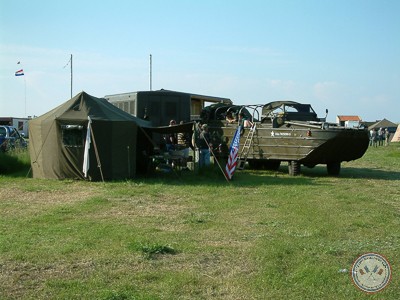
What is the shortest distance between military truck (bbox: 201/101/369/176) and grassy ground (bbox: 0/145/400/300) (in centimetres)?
280

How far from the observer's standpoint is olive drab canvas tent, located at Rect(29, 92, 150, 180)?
14.4 meters

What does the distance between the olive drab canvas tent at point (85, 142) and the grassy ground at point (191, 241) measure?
4.98 feet

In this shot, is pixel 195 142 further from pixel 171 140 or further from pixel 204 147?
pixel 171 140

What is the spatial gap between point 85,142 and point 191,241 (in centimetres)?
799

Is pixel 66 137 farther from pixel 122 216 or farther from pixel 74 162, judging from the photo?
pixel 122 216

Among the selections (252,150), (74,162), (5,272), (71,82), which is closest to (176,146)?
(252,150)

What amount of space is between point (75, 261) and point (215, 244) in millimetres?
1876

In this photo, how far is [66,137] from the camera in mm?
14617

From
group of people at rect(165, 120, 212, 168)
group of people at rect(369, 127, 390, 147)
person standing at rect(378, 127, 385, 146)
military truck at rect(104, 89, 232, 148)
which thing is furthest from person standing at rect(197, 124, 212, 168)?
person standing at rect(378, 127, 385, 146)

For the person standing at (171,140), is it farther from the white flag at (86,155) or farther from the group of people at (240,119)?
the white flag at (86,155)

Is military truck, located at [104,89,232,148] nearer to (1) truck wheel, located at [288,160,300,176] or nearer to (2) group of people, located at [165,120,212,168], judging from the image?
(2) group of people, located at [165,120,212,168]

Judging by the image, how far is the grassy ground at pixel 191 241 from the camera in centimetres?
515

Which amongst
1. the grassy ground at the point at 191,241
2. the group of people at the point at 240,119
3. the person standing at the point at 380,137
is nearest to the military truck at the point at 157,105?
the group of people at the point at 240,119

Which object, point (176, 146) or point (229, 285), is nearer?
point (229, 285)
